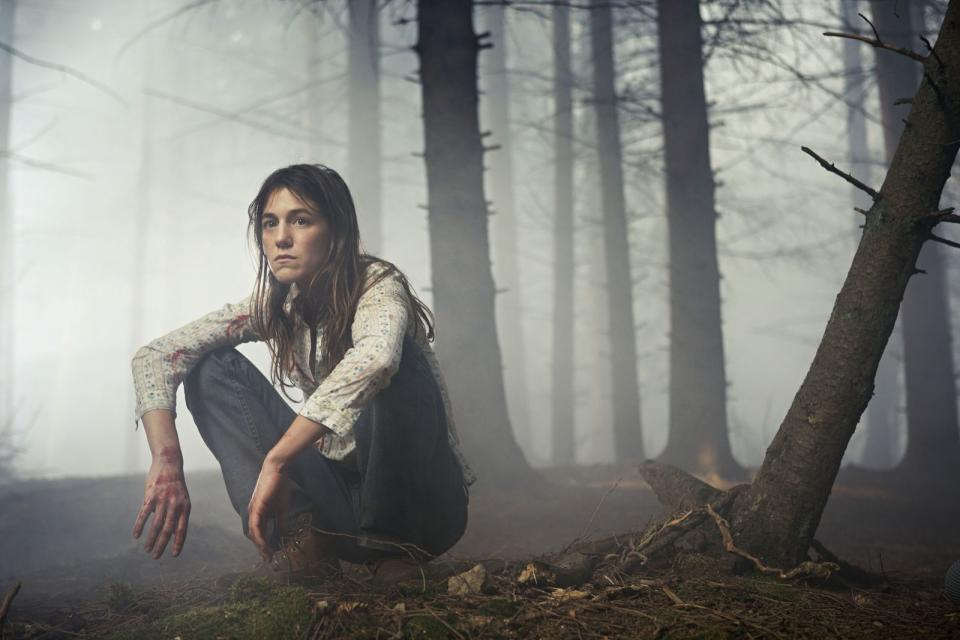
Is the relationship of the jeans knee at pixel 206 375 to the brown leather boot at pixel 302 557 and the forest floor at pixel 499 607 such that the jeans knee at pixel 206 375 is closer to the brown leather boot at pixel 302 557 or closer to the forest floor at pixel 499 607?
the brown leather boot at pixel 302 557

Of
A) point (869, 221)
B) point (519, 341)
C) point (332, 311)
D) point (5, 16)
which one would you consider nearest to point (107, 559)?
point (332, 311)

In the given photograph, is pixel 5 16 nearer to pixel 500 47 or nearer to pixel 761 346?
pixel 500 47

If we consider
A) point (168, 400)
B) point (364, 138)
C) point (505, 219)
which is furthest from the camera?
point (505, 219)

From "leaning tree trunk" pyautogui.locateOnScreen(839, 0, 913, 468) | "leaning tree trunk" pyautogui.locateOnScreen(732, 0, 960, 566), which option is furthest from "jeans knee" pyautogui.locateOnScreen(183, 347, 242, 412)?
"leaning tree trunk" pyautogui.locateOnScreen(839, 0, 913, 468)

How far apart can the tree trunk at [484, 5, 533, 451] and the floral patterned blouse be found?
1257 centimetres

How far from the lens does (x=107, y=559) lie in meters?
4.55

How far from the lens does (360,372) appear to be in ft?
7.54

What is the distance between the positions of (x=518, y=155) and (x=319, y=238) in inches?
736

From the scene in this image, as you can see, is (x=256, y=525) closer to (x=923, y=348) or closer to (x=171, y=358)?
(x=171, y=358)

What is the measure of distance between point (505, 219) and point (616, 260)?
511 centimetres

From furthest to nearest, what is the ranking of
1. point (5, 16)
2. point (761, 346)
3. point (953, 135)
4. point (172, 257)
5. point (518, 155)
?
point (761, 346) → point (172, 257) → point (518, 155) → point (5, 16) → point (953, 135)

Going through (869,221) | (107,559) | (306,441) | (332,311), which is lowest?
(107,559)

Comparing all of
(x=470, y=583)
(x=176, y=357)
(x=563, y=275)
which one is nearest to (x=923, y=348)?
(x=563, y=275)

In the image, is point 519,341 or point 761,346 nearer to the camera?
point 519,341
